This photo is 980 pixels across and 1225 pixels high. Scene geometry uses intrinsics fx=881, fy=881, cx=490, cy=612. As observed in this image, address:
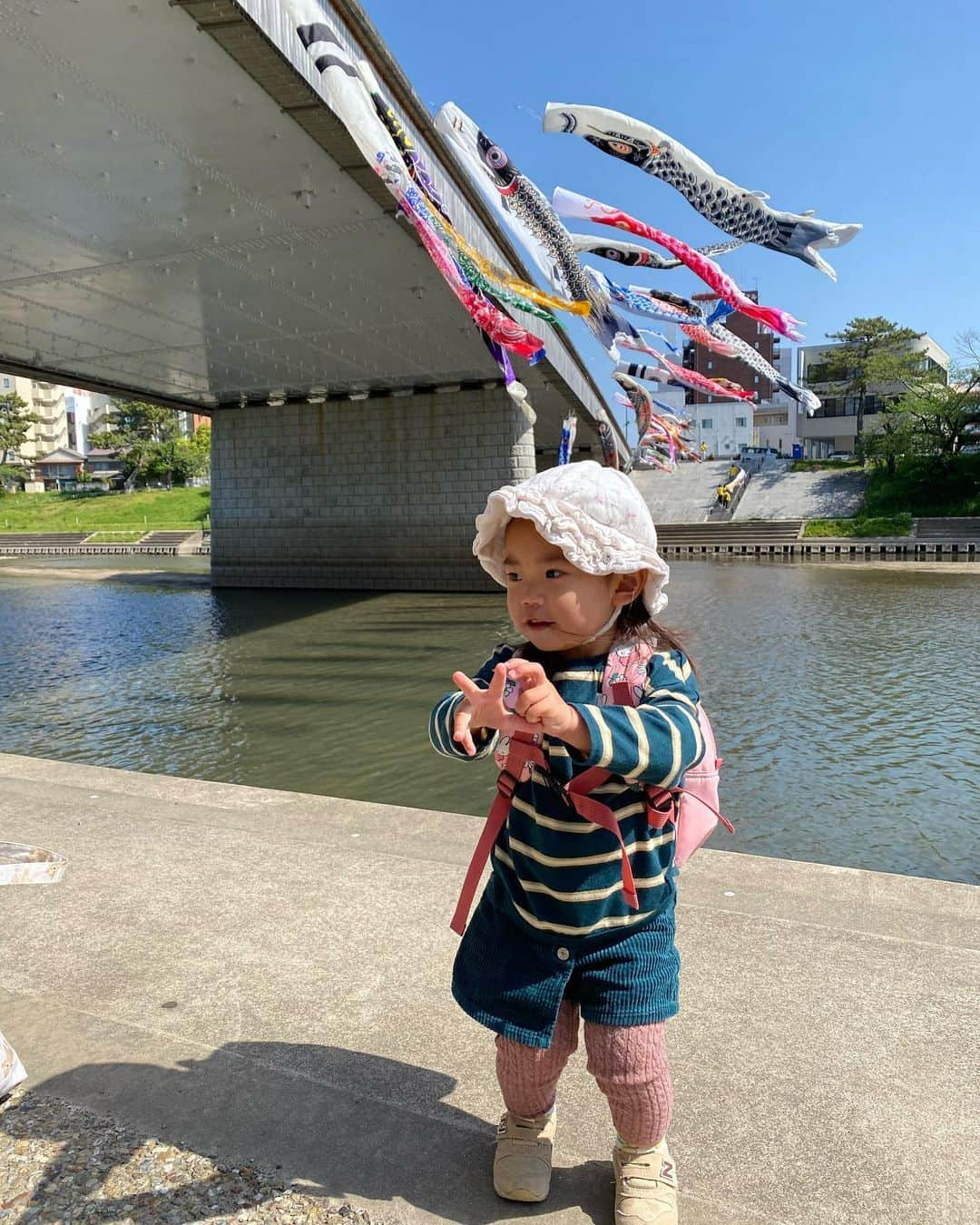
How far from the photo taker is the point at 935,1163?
1935 millimetres

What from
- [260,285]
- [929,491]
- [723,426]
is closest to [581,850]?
[260,285]

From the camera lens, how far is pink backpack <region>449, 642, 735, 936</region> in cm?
170

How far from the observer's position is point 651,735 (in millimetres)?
1642

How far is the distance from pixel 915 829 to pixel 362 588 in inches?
890

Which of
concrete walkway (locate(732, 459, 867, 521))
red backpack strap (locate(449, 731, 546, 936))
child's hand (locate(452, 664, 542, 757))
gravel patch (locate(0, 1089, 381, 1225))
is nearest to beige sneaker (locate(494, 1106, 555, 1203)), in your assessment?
gravel patch (locate(0, 1089, 381, 1225))

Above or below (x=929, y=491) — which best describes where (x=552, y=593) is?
below

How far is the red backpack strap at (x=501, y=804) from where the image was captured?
5.70ft

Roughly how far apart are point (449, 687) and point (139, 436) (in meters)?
66.9

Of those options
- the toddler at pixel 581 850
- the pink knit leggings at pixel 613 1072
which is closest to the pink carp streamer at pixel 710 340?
the toddler at pixel 581 850

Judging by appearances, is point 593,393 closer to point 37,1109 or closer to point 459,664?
point 459,664

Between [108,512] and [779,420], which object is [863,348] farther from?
[108,512]

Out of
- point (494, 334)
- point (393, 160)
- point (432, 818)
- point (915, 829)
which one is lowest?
point (915, 829)

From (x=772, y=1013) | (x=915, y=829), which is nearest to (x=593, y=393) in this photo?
(x=915, y=829)

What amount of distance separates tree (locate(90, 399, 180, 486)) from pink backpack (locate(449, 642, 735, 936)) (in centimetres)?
7213
